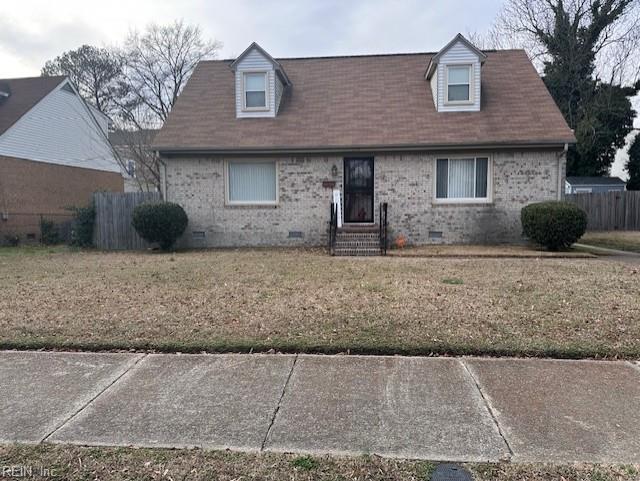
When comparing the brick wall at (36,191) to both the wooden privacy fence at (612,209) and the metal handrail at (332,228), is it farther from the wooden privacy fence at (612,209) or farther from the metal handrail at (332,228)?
the wooden privacy fence at (612,209)

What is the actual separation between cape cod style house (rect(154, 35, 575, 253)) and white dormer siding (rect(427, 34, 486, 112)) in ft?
0.11

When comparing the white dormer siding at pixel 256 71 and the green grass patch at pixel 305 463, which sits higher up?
the white dormer siding at pixel 256 71

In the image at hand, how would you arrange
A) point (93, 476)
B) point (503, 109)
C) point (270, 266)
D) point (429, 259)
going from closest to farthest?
1. point (93, 476)
2. point (270, 266)
3. point (429, 259)
4. point (503, 109)

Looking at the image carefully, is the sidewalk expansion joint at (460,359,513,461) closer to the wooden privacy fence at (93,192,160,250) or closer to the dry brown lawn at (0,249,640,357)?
the dry brown lawn at (0,249,640,357)

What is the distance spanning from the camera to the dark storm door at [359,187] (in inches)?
566

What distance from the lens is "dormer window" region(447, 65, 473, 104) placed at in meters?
14.5

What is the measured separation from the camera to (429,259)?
11.3m

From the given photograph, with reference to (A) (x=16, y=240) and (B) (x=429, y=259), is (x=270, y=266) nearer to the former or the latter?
(B) (x=429, y=259)

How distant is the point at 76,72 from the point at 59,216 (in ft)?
58.3

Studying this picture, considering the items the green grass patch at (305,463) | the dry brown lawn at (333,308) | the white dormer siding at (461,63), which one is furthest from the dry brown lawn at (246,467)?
the white dormer siding at (461,63)

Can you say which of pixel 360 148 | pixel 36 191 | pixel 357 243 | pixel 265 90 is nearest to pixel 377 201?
pixel 360 148

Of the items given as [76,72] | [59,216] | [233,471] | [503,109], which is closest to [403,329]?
[233,471]

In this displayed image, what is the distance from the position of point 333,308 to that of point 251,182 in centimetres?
948

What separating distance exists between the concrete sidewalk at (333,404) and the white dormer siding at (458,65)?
1181 centimetres
